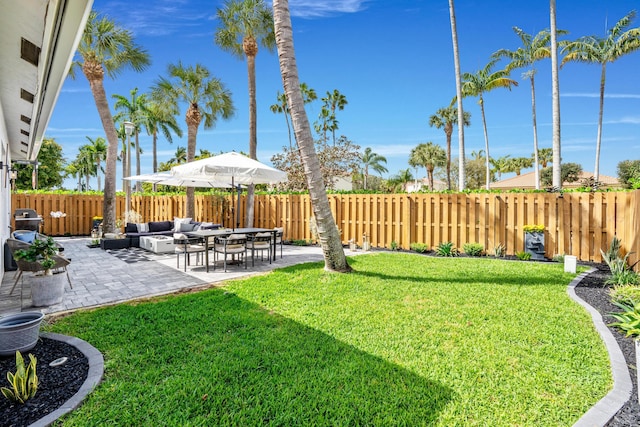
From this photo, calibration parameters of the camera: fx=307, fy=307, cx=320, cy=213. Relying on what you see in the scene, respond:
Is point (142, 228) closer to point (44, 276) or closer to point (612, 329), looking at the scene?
point (44, 276)

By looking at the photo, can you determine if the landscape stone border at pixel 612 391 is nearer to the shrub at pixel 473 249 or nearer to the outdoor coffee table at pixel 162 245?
the shrub at pixel 473 249

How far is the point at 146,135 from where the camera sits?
1217 inches

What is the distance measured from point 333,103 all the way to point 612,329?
31.1 metres

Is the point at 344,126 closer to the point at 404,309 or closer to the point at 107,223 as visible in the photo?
the point at 107,223

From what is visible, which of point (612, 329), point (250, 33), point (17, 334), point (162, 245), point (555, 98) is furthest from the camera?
point (555, 98)

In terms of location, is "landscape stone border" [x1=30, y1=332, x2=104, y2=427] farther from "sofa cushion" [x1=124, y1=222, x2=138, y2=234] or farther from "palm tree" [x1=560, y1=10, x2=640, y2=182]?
"palm tree" [x1=560, y1=10, x2=640, y2=182]

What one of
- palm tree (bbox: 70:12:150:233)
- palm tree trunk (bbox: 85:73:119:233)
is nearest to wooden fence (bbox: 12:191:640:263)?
palm tree trunk (bbox: 85:73:119:233)

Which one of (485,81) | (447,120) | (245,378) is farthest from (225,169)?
(447,120)

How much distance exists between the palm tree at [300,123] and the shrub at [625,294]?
445cm

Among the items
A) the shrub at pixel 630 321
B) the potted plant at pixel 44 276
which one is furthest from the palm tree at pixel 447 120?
the potted plant at pixel 44 276

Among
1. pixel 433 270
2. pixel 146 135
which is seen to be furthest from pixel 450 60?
pixel 146 135

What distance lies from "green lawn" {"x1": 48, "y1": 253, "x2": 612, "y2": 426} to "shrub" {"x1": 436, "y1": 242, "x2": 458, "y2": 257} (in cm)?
355

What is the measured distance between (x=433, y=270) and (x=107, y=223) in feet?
41.3

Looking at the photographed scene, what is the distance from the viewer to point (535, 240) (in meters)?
7.98
